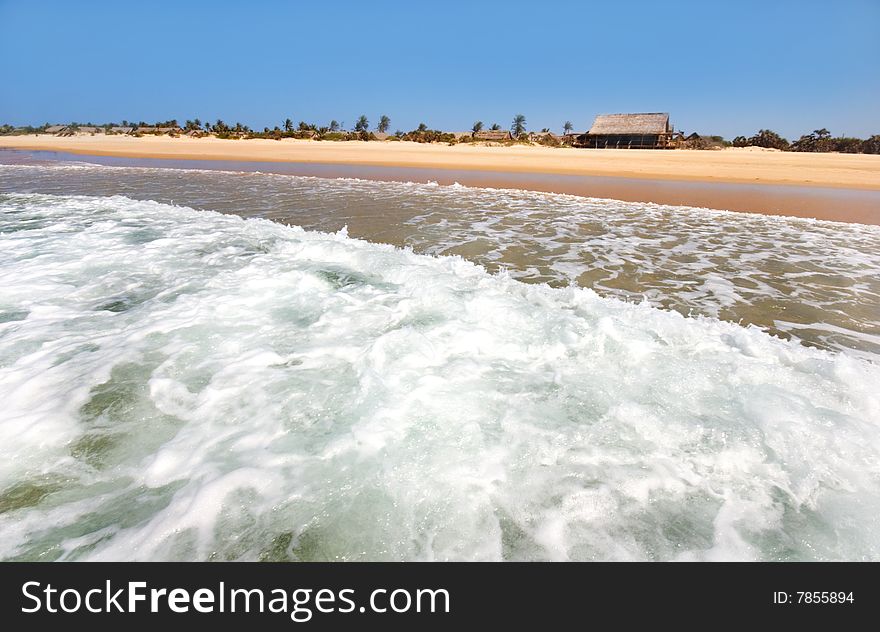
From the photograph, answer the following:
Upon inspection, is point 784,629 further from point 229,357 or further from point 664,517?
point 229,357

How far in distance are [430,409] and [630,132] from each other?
1850 inches

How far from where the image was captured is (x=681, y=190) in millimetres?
14930

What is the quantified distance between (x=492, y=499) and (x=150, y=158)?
36282 millimetres

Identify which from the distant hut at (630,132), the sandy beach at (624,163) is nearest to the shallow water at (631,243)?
the sandy beach at (624,163)

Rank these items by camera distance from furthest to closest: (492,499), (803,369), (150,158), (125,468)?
(150,158), (803,369), (125,468), (492,499)

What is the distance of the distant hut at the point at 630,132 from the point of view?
39.9 metres

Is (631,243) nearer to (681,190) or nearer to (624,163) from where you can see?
(681,190)

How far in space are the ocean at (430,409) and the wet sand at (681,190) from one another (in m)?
7.24

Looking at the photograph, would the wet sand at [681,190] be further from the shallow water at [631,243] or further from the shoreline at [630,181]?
the shallow water at [631,243]

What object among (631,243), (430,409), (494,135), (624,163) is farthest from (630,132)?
(430,409)

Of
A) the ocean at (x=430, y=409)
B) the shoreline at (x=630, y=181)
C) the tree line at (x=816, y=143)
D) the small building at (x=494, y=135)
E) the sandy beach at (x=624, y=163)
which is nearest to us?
the ocean at (x=430, y=409)

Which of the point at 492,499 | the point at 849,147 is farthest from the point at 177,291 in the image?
the point at 849,147

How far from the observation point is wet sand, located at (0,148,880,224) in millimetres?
→ 11445

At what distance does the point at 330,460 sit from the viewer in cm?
227
